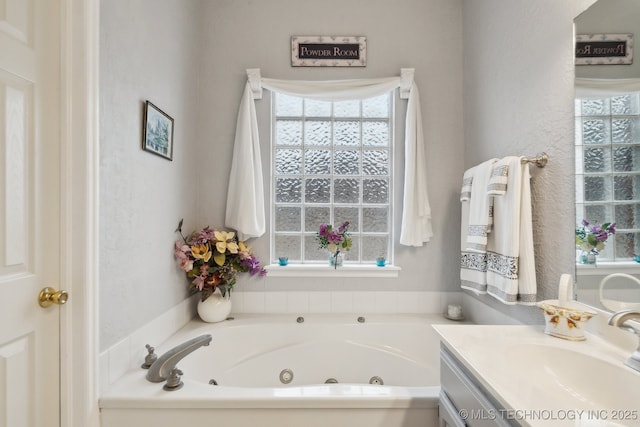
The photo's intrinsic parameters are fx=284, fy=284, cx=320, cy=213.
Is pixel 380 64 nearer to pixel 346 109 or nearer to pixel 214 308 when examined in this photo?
pixel 346 109

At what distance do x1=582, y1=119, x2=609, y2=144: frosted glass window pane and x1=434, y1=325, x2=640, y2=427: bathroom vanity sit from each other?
71 cm

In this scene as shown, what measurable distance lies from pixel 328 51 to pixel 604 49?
4.98 feet

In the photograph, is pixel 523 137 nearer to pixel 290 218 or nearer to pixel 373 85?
pixel 373 85

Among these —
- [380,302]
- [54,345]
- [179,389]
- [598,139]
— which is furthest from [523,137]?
[54,345]

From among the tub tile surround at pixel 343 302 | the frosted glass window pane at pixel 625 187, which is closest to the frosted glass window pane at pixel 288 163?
the tub tile surround at pixel 343 302

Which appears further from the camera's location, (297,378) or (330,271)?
(330,271)

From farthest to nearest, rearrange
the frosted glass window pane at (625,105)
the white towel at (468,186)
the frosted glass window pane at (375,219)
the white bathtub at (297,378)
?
the frosted glass window pane at (375,219)
the white towel at (468,186)
the white bathtub at (297,378)
the frosted glass window pane at (625,105)

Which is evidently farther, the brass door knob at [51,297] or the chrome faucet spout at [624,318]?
the brass door knob at [51,297]

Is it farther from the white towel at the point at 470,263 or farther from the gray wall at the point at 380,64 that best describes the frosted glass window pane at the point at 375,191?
the white towel at the point at 470,263

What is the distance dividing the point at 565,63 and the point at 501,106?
42 cm

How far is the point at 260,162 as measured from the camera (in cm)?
200

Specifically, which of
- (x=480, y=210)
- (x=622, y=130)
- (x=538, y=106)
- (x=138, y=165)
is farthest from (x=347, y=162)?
(x=622, y=130)

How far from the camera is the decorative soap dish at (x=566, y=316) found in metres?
0.99

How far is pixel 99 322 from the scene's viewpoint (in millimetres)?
1105
